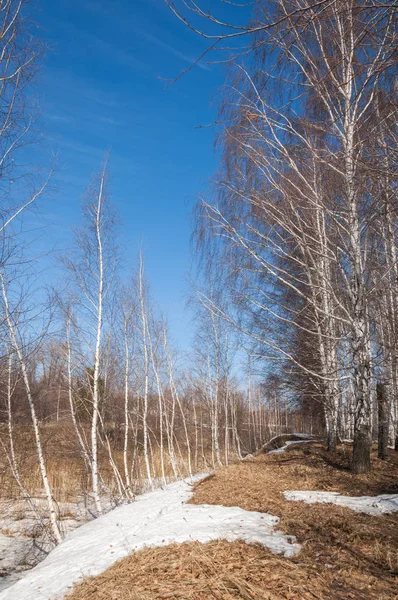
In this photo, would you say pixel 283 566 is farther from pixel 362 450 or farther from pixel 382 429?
pixel 382 429

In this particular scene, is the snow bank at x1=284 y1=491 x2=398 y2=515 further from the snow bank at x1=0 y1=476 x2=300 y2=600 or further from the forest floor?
the snow bank at x1=0 y1=476 x2=300 y2=600

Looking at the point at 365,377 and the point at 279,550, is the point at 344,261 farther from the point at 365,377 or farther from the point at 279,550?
the point at 279,550

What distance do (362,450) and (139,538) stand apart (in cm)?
400

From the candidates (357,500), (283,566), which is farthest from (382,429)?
(283,566)

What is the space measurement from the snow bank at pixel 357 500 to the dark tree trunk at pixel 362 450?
133 centimetres

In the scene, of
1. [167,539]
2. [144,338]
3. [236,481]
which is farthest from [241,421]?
[167,539]

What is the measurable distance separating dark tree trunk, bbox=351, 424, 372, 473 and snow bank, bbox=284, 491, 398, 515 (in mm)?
1329

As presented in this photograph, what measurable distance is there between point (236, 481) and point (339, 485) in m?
1.64

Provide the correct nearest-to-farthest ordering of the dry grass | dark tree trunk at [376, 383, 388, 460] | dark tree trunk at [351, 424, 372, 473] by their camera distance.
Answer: dark tree trunk at [351, 424, 372, 473], dark tree trunk at [376, 383, 388, 460], the dry grass

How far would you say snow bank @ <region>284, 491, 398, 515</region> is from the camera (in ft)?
15.4

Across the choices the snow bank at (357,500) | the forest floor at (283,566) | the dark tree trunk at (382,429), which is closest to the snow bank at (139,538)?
the forest floor at (283,566)

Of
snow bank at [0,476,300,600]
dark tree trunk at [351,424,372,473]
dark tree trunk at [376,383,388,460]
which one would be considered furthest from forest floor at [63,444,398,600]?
dark tree trunk at [376,383,388,460]

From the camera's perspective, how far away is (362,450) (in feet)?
22.2

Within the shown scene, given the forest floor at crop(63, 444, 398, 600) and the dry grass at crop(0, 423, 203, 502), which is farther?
the dry grass at crop(0, 423, 203, 502)
